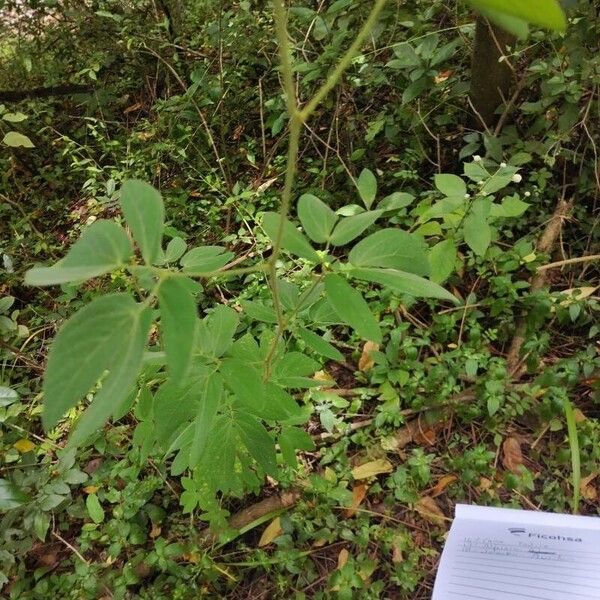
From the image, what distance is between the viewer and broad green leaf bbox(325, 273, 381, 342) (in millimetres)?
781

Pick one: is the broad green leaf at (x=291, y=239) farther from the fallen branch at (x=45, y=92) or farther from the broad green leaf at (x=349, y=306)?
the fallen branch at (x=45, y=92)

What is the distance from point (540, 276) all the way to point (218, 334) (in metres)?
1.16

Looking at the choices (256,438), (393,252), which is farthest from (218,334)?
(393,252)

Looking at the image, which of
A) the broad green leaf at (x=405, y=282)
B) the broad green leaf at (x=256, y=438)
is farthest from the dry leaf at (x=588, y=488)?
the broad green leaf at (x=405, y=282)

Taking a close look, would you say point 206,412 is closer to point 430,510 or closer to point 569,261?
point 430,510

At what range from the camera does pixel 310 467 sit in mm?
1582

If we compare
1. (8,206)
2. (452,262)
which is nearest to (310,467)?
(452,262)

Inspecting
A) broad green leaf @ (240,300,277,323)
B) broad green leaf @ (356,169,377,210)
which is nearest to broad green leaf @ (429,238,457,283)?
broad green leaf @ (356,169,377,210)

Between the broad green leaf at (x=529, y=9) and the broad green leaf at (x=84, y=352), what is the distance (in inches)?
15.7

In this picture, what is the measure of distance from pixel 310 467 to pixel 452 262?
68 centimetres

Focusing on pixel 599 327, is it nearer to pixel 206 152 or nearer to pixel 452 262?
pixel 452 262

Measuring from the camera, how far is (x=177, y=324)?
55cm

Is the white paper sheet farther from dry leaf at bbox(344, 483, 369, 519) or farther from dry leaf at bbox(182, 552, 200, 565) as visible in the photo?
dry leaf at bbox(182, 552, 200, 565)

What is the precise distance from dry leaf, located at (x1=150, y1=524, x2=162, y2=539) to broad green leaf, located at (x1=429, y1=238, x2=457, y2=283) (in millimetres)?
981
